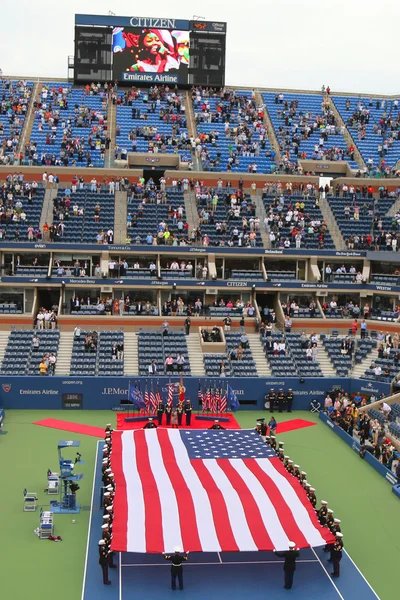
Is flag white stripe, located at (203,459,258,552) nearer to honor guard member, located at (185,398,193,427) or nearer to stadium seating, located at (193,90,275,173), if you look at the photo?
honor guard member, located at (185,398,193,427)

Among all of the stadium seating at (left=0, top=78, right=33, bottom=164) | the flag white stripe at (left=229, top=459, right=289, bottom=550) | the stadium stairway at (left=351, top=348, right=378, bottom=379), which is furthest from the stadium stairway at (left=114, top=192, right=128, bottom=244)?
the flag white stripe at (left=229, top=459, right=289, bottom=550)

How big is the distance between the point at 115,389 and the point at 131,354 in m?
3.49

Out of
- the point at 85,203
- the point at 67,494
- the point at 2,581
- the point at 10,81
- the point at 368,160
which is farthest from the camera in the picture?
the point at 10,81

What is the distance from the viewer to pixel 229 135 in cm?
6144

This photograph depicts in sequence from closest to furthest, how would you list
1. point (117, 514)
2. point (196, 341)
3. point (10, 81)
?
point (117, 514) → point (196, 341) → point (10, 81)

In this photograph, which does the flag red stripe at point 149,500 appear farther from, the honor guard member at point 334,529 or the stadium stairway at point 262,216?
the stadium stairway at point 262,216

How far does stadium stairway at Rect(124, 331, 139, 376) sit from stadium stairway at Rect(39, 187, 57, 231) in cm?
1036

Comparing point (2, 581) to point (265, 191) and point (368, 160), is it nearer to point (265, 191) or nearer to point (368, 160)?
point (265, 191)

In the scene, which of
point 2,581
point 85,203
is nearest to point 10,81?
point 85,203

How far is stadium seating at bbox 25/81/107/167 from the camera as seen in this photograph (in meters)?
56.0

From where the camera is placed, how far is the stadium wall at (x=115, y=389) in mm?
39031

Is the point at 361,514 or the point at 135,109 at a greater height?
the point at 135,109

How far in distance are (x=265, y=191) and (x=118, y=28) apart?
63.2ft

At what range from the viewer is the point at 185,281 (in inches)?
1855
